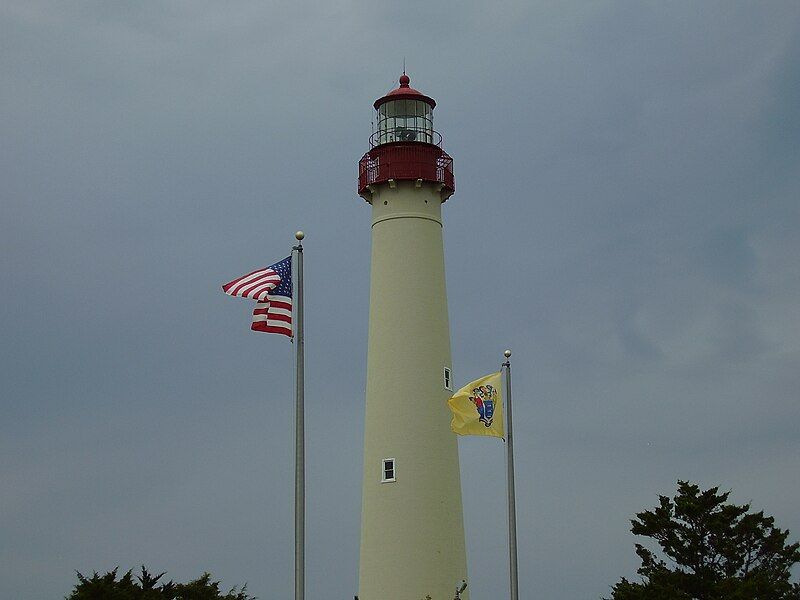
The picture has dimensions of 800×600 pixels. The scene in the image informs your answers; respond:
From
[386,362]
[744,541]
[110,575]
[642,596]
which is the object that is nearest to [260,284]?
[386,362]

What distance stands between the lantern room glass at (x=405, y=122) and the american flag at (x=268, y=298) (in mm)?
15091

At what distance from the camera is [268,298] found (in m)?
28.5

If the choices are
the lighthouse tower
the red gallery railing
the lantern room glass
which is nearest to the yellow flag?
the lighthouse tower

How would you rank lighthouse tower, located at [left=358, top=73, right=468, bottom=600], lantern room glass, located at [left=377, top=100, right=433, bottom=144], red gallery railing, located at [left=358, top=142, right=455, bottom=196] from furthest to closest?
lantern room glass, located at [left=377, top=100, right=433, bottom=144] → red gallery railing, located at [left=358, top=142, right=455, bottom=196] → lighthouse tower, located at [left=358, top=73, right=468, bottom=600]

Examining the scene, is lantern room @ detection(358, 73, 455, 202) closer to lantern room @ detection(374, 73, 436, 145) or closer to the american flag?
lantern room @ detection(374, 73, 436, 145)

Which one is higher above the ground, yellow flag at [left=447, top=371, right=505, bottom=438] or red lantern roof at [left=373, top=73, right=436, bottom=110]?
red lantern roof at [left=373, top=73, right=436, bottom=110]

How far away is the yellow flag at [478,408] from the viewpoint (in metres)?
33.5

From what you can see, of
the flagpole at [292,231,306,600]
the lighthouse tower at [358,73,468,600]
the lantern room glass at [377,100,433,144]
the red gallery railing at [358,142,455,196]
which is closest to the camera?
the flagpole at [292,231,306,600]

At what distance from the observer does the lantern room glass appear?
43.2m

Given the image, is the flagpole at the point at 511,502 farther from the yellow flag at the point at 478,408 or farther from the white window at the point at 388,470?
the white window at the point at 388,470

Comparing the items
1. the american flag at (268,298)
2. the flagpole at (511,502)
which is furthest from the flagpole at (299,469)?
the flagpole at (511,502)

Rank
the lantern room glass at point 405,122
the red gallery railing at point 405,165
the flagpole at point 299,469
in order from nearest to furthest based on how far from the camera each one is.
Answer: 1. the flagpole at point 299,469
2. the red gallery railing at point 405,165
3. the lantern room glass at point 405,122

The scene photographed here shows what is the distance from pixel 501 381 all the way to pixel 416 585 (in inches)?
300

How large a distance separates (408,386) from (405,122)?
29.5ft
